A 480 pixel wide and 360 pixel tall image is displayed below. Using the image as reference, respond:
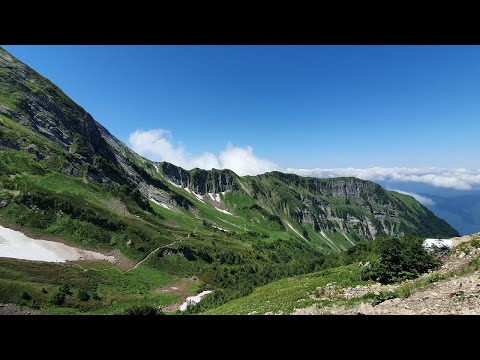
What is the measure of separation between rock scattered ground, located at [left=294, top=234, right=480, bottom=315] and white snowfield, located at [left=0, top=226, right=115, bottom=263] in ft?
261

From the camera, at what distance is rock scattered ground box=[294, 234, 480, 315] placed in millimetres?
14375

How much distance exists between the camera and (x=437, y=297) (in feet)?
52.1

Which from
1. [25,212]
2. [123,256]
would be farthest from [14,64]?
[123,256]

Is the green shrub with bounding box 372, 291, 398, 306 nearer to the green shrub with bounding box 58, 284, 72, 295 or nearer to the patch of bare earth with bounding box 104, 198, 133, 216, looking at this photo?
the green shrub with bounding box 58, 284, 72, 295

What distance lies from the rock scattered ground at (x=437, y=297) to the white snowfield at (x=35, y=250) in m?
79.5

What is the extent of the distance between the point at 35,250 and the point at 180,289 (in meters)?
40.2

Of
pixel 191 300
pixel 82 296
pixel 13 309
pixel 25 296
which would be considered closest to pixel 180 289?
pixel 191 300

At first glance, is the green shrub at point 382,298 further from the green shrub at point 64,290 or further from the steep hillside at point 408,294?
the green shrub at point 64,290

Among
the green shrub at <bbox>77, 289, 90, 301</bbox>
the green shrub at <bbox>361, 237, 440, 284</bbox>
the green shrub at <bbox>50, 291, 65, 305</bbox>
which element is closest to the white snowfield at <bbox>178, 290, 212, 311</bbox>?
the green shrub at <bbox>77, 289, 90, 301</bbox>

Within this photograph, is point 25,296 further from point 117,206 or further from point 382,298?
point 117,206

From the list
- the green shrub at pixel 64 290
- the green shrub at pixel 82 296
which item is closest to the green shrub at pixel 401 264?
the green shrub at pixel 64 290
